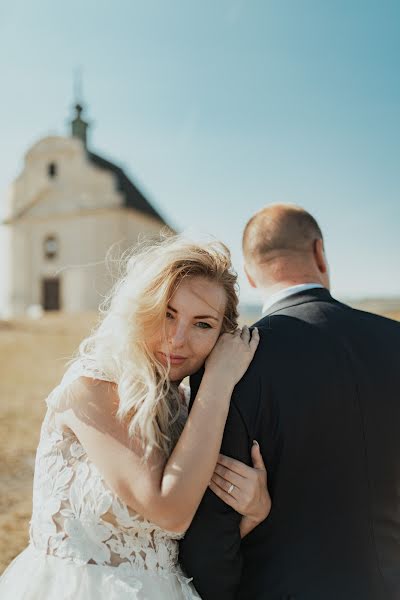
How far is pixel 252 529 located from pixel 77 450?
31.2 inches

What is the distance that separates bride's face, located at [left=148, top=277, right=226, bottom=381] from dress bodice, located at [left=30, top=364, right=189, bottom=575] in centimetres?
29

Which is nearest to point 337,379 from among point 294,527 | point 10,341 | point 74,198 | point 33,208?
point 294,527

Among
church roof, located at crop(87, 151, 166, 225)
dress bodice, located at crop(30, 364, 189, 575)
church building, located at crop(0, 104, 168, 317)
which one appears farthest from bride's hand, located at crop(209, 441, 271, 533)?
church roof, located at crop(87, 151, 166, 225)

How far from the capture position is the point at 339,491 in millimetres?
2182

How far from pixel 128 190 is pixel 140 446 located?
108 feet

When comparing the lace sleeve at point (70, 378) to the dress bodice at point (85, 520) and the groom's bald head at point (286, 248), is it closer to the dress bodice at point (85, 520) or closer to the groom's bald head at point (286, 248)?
the dress bodice at point (85, 520)

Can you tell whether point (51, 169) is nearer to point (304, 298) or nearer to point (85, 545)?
point (304, 298)

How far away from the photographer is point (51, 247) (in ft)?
107

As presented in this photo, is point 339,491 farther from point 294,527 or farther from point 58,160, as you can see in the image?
point 58,160

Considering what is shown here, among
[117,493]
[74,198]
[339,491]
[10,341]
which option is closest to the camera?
[117,493]

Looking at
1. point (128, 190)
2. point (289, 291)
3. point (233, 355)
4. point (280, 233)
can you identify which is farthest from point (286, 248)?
point (128, 190)

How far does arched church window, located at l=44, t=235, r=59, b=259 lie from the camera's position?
106ft

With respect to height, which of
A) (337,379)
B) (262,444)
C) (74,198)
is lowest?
(262,444)

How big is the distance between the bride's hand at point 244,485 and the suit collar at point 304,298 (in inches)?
26.6
